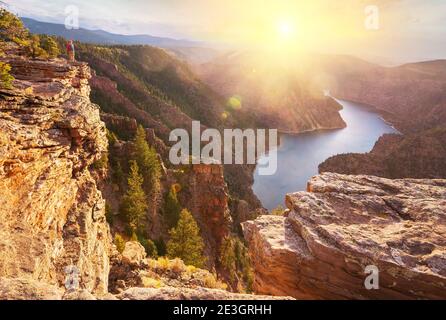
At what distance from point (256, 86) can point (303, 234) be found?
18987 centimetres

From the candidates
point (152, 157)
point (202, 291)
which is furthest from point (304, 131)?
point (202, 291)

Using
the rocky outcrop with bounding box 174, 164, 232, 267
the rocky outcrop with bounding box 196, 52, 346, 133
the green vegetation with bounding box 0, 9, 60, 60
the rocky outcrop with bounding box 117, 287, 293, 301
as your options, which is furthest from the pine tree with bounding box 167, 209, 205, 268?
the rocky outcrop with bounding box 196, 52, 346, 133

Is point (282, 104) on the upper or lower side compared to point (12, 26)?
upper

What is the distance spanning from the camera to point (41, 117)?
44.6 feet

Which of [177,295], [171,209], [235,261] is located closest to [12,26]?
[171,209]

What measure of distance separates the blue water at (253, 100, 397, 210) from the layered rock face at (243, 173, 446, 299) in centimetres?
7415

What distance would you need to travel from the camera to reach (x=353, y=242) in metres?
8.70

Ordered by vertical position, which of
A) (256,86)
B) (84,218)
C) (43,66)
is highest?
(256,86)

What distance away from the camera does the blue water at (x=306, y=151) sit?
9606cm

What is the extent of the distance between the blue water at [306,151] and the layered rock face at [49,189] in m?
73.6

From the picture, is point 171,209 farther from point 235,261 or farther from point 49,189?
point 49,189

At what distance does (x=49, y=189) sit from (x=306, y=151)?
5047 inches

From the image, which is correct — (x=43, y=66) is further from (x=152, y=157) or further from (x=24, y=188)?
(x=152, y=157)

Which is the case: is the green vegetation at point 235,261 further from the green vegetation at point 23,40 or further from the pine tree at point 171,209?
the green vegetation at point 23,40
